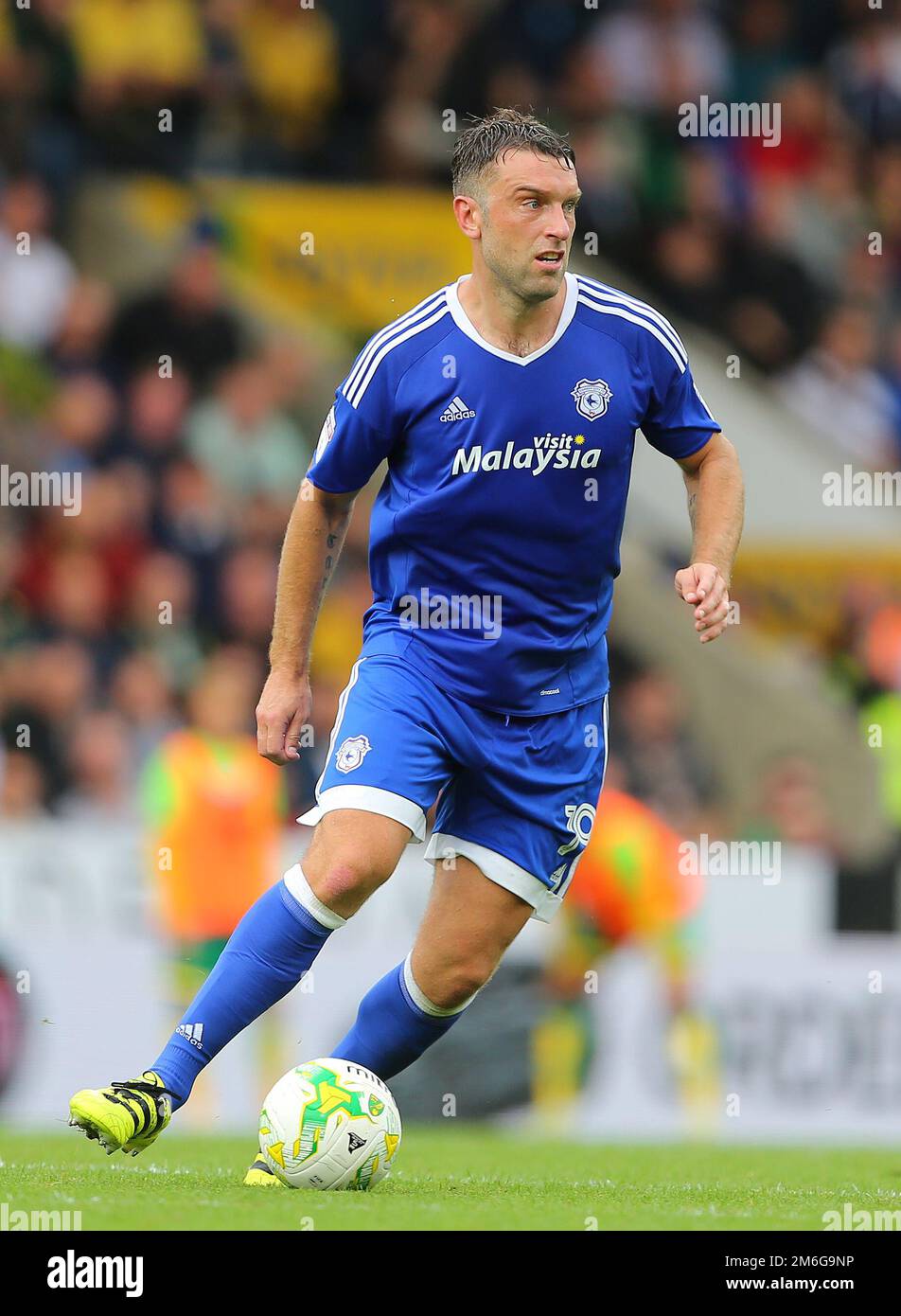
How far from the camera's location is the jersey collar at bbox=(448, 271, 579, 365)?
212 inches

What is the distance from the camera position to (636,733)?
12.3 m

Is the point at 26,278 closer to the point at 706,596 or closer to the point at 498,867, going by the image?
the point at 498,867

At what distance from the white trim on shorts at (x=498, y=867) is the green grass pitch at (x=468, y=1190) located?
0.77 metres

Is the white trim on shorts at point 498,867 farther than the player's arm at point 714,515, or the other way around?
the white trim on shorts at point 498,867

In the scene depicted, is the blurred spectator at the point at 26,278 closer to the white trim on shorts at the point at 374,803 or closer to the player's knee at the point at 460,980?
the player's knee at the point at 460,980

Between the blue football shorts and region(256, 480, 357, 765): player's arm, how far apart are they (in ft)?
0.40

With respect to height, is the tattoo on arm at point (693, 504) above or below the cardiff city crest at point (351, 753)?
above

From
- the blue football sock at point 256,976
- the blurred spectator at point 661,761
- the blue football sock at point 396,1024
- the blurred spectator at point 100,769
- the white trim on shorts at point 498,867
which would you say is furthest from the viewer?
the blurred spectator at point 661,761

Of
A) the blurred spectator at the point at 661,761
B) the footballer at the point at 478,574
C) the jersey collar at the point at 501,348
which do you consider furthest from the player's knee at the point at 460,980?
the blurred spectator at the point at 661,761

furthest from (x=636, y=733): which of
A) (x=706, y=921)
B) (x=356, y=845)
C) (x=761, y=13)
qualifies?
(x=356, y=845)

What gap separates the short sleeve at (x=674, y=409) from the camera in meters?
5.55

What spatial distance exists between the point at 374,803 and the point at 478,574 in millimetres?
685

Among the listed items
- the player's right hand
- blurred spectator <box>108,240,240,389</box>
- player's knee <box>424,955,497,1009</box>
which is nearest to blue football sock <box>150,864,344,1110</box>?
the player's right hand

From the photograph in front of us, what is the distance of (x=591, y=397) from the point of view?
5.41 meters
